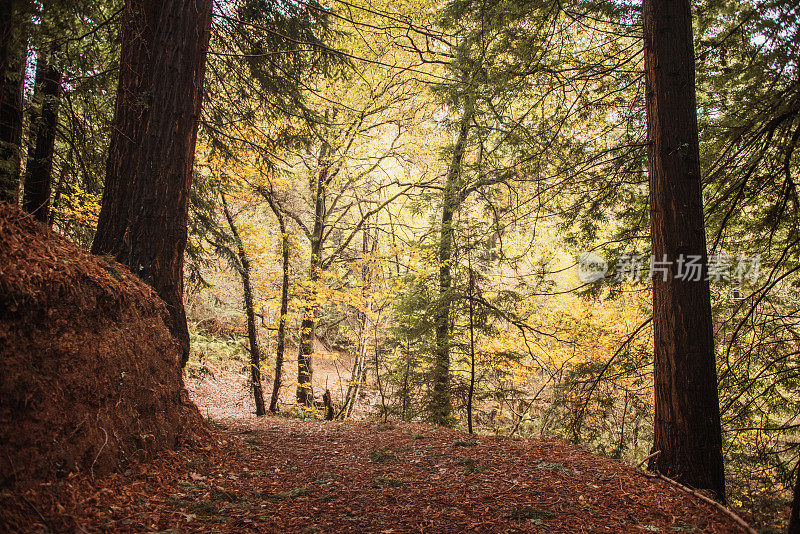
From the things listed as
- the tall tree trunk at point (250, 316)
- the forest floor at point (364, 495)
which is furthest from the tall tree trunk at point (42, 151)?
the forest floor at point (364, 495)

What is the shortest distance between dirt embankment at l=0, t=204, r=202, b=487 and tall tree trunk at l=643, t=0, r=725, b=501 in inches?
195

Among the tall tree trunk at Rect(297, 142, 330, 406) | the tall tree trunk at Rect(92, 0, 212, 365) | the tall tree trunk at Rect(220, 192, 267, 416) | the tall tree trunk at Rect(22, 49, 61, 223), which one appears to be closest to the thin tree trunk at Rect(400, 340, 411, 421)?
the tall tree trunk at Rect(297, 142, 330, 406)

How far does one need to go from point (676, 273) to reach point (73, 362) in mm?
5326

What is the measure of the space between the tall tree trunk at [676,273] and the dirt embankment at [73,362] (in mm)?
4953

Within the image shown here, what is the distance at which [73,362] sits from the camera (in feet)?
9.69

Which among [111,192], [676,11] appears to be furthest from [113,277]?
[676,11]

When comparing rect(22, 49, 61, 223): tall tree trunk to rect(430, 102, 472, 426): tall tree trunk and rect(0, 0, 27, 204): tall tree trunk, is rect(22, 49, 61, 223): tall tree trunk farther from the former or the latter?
rect(430, 102, 472, 426): tall tree trunk

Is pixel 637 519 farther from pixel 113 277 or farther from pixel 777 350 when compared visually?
pixel 113 277

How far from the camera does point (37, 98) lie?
4891mm

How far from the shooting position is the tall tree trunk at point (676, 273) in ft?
13.0

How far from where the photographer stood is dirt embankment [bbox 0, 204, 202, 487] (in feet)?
8.09

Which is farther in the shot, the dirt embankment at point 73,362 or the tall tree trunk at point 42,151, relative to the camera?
the tall tree trunk at point 42,151

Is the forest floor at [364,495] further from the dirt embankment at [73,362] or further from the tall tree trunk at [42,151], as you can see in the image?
the tall tree trunk at [42,151]

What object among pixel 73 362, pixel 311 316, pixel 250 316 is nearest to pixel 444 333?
pixel 311 316
